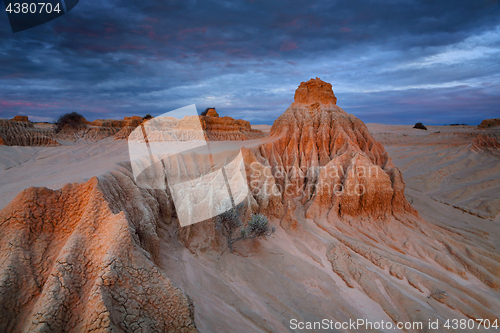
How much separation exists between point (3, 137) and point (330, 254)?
92.8 feet

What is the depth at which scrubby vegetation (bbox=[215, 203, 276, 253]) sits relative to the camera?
9.30 m

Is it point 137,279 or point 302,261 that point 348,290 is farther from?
point 137,279

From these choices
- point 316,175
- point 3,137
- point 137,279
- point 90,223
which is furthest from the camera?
point 3,137

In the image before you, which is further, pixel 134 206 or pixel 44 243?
pixel 134 206

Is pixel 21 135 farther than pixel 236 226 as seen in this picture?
Yes

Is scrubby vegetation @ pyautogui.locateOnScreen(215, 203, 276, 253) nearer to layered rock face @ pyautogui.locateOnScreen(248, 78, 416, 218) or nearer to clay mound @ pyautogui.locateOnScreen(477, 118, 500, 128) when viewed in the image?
layered rock face @ pyautogui.locateOnScreen(248, 78, 416, 218)

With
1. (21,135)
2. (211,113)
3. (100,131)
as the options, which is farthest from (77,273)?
(211,113)

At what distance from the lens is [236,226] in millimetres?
9477

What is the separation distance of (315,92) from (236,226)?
518 inches

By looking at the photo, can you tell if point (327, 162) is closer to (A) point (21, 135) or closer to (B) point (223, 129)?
(B) point (223, 129)

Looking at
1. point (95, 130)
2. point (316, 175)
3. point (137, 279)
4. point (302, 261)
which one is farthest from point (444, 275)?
point (95, 130)

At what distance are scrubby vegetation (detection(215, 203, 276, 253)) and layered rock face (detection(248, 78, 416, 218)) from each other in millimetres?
2979

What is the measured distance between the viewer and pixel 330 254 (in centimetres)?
1018

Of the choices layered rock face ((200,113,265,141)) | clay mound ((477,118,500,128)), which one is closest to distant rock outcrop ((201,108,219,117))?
layered rock face ((200,113,265,141))
